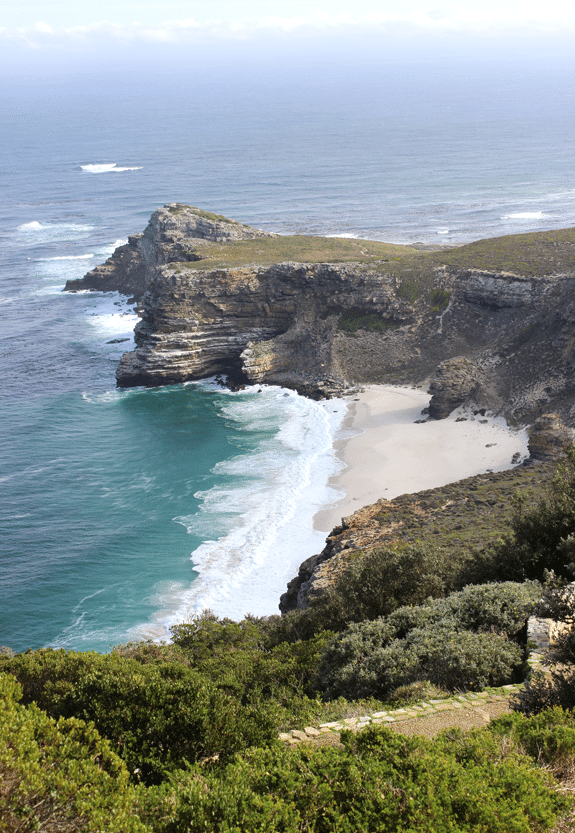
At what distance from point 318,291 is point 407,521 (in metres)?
36.2

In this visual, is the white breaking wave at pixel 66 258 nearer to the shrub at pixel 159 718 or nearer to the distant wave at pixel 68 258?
the distant wave at pixel 68 258

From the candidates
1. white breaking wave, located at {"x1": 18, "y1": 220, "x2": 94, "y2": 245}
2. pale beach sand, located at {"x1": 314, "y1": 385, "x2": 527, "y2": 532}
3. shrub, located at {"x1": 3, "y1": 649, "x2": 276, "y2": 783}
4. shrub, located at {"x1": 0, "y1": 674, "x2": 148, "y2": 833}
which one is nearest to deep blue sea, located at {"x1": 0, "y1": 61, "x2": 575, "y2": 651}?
white breaking wave, located at {"x1": 18, "y1": 220, "x2": 94, "y2": 245}

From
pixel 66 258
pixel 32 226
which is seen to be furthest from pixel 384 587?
pixel 32 226

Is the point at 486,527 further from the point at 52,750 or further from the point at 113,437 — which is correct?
the point at 113,437

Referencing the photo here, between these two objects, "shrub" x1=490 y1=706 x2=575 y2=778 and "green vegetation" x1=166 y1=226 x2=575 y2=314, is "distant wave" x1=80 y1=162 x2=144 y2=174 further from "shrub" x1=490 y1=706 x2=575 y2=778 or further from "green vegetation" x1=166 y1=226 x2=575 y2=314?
"shrub" x1=490 y1=706 x2=575 y2=778

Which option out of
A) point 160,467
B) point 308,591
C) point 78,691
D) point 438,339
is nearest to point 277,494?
point 160,467

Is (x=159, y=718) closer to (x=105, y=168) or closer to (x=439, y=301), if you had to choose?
(x=439, y=301)

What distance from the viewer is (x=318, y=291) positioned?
210 feet

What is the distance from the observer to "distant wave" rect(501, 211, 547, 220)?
124m

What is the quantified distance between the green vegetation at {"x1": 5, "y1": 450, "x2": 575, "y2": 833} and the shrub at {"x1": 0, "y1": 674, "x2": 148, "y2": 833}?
0.09ft

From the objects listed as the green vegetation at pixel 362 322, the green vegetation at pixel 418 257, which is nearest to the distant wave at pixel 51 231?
the green vegetation at pixel 418 257

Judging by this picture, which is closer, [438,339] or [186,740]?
[186,740]

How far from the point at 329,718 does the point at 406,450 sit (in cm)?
3484

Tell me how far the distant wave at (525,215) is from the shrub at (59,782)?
131243 mm
